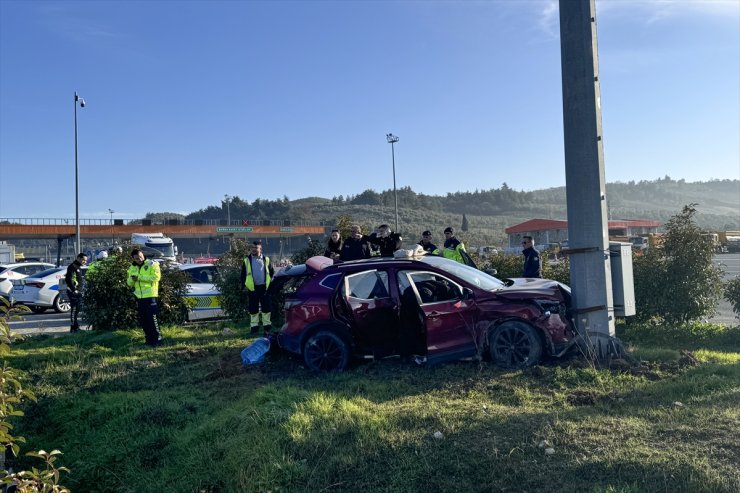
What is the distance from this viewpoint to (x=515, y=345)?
7.52 meters

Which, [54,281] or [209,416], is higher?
[54,281]

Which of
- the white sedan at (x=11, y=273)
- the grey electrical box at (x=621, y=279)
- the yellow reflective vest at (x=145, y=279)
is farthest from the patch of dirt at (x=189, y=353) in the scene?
the white sedan at (x=11, y=273)

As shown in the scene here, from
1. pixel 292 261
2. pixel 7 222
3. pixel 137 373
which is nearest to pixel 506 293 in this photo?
pixel 137 373

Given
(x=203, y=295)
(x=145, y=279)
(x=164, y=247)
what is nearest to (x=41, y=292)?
(x=203, y=295)

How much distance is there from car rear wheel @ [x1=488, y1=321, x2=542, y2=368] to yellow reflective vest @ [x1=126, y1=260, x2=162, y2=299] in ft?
21.2

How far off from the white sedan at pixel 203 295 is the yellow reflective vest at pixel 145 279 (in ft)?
7.28

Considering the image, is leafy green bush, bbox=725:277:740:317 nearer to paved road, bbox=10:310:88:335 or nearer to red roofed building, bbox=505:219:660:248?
paved road, bbox=10:310:88:335

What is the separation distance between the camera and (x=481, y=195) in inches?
5787

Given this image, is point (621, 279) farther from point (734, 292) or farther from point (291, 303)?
point (291, 303)

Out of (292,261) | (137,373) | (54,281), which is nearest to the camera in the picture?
(137,373)

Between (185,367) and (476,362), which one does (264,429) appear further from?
(185,367)

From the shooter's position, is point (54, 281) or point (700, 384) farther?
point (54, 281)

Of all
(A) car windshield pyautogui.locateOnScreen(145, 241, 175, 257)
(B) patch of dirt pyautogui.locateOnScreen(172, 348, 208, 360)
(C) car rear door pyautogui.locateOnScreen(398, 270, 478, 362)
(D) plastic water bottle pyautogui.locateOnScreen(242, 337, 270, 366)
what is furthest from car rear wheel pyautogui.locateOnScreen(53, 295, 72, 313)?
(A) car windshield pyautogui.locateOnScreen(145, 241, 175, 257)

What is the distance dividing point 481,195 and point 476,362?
142m
